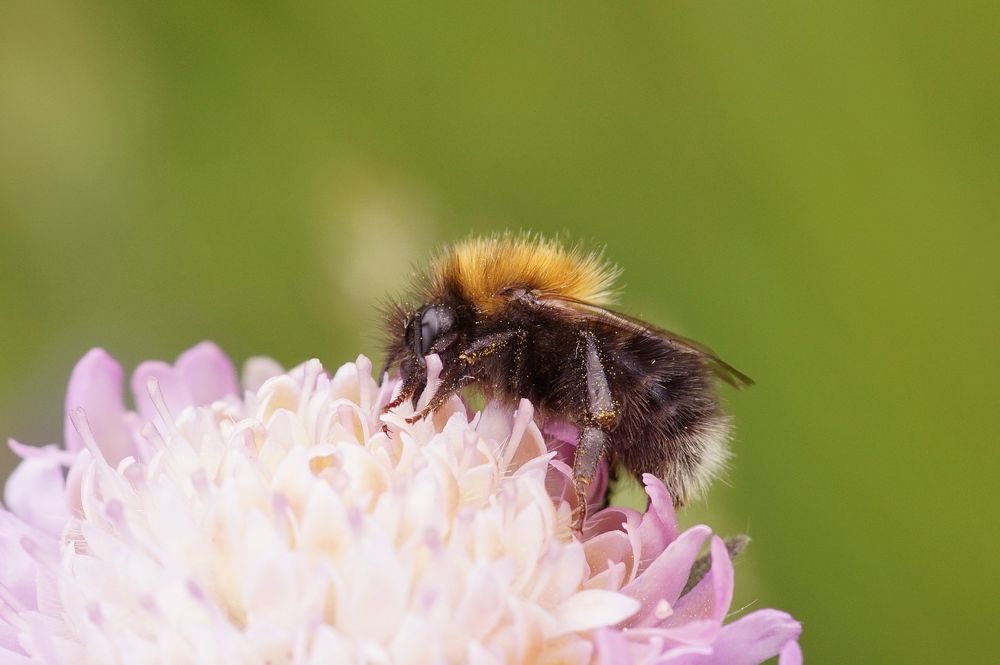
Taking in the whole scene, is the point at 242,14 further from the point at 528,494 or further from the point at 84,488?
the point at 528,494

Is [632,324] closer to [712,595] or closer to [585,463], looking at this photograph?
[585,463]

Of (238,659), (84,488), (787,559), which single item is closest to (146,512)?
(84,488)

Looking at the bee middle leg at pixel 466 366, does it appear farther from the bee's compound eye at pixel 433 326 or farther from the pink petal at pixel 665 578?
the pink petal at pixel 665 578

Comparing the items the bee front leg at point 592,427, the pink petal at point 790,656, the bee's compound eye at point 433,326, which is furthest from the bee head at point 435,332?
the pink petal at point 790,656

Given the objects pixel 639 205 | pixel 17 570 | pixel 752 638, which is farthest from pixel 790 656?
pixel 639 205

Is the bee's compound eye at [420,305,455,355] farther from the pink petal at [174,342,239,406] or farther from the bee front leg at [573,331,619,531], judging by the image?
the pink petal at [174,342,239,406]

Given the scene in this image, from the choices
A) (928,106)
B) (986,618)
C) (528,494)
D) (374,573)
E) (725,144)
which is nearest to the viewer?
(374,573)
